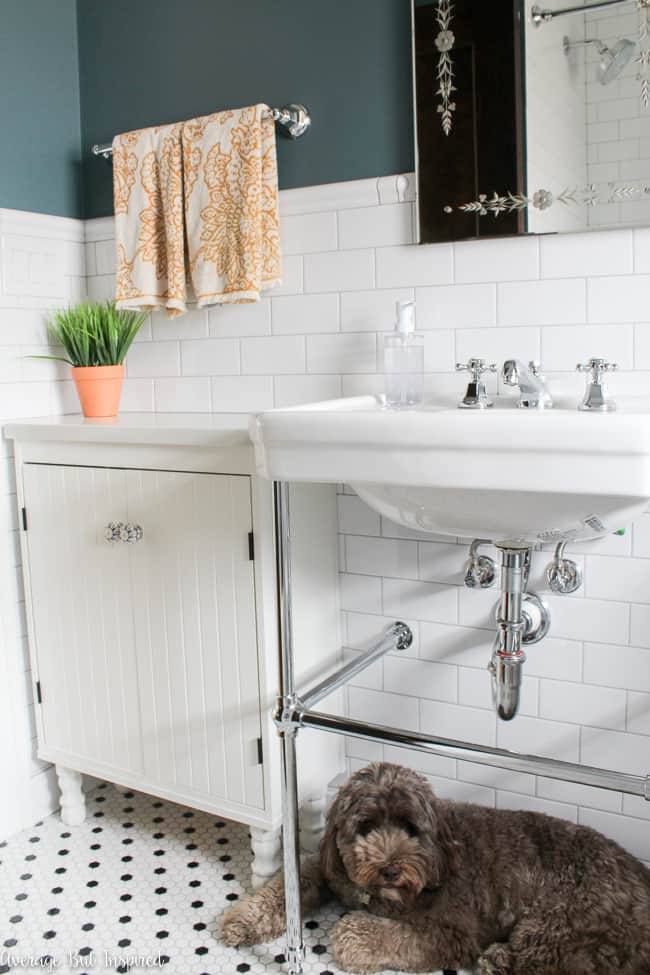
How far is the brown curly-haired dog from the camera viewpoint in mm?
1631

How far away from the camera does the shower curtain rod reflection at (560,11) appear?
1714 mm

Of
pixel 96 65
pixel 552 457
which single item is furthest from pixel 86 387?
pixel 552 457

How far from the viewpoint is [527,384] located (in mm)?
1720

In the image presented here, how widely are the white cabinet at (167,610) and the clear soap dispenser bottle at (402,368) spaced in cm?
30

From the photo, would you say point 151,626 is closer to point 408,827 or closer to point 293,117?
point 408,827

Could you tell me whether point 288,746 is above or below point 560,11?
below

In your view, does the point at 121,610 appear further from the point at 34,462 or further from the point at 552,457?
the point at 552,457

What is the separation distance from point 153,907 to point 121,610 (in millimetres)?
636

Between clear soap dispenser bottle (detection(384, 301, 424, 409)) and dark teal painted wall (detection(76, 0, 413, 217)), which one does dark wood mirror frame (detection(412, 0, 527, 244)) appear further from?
clear soap dispenser bottle (detection(384, 301, 424, 409))

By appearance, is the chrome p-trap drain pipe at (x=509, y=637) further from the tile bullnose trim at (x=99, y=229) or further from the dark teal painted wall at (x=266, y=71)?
the tile bullnose trim at (x=99, y=229)

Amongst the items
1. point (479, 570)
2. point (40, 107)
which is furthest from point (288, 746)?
point (40, 107)

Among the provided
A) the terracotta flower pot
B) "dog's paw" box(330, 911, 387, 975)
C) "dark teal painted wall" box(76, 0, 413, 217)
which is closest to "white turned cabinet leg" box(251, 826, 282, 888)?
"dog's paw" box(330, 911, 387, 975)

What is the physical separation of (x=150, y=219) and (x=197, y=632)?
1.02 metres

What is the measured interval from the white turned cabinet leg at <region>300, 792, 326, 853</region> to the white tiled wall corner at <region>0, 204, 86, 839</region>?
72 centimetres
